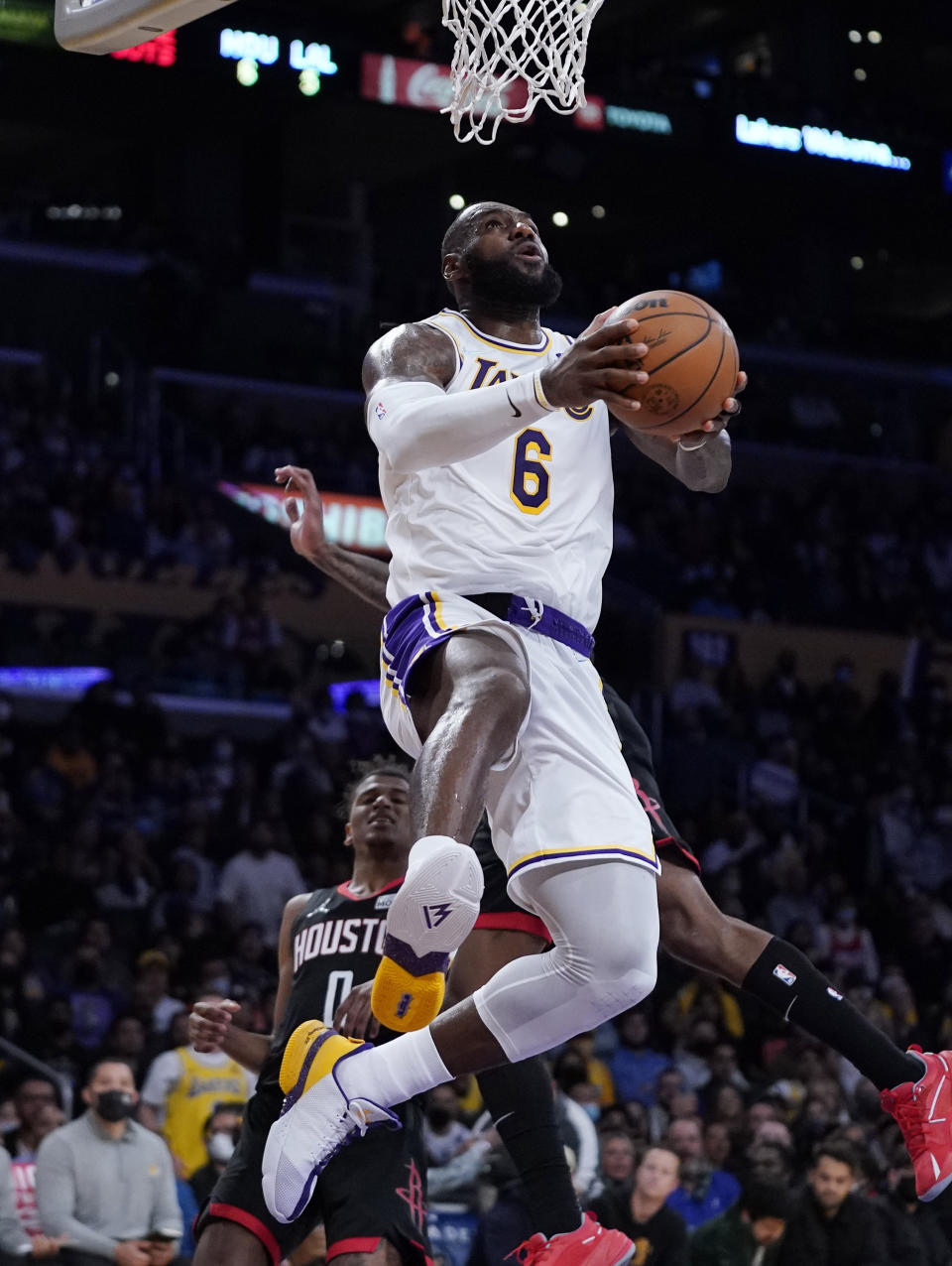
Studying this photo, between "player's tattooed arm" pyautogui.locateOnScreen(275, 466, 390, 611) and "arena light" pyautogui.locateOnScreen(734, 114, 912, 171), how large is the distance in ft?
55.2

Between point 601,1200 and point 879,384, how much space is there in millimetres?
18748

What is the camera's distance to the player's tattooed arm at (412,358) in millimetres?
4812

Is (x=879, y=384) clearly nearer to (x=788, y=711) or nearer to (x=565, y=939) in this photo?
(x=788, y=711)

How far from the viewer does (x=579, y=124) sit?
2103 cm

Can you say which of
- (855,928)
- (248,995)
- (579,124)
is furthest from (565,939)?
(579,124)

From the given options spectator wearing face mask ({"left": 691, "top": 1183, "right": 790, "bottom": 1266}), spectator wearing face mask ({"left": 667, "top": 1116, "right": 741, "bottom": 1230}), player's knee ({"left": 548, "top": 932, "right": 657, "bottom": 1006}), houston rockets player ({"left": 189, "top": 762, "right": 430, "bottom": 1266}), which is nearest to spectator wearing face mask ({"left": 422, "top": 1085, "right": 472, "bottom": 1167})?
spectator wearing face mask ({"left": 667, "top": 1116, "right": 741, "bottom": 1230})

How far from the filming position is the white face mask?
905cm

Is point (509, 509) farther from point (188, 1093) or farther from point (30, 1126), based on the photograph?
point (188, 1093)

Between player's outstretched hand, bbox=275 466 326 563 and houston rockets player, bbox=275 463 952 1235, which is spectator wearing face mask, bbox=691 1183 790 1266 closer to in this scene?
houston rockets player, bbox=275 463 952 1235

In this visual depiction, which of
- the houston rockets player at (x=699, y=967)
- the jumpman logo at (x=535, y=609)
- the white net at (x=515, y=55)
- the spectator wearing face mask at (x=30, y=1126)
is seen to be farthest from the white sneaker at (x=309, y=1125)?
the spectator wearing face mask at (x=30, y=1126)

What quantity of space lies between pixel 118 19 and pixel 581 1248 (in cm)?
359

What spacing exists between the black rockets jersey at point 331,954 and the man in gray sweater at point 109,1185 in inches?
110

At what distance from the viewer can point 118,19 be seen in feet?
17.0

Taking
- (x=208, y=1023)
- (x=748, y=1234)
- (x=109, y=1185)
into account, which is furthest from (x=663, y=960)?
(x=208, y=1023)
